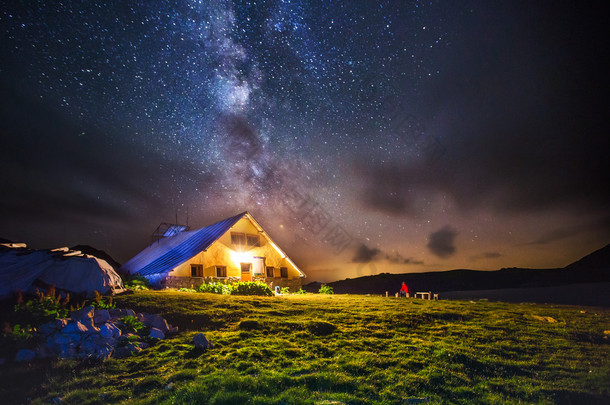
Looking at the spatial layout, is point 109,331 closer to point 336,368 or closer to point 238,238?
point 336,368

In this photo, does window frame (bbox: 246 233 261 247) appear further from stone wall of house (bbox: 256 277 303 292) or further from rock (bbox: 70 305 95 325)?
rock (bbox: 70 305 95 325)

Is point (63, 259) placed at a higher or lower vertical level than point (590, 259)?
higher

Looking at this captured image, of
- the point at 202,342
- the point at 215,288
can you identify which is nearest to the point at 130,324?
the point at 202,342

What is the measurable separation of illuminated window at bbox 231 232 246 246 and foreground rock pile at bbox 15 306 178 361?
19990 mm

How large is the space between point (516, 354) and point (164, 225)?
4914cm

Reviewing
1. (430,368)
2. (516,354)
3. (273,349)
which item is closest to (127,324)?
(273,349)

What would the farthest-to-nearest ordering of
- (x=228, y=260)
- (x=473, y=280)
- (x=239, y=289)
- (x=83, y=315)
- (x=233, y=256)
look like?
(x=473, y=280) < (x=233, y=256) < (x=228, y=260) < (x=239, y=289) < (x=83, y=315)

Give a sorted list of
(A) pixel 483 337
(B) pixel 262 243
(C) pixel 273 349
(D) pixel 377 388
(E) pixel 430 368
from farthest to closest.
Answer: (B) pixel 262 243 → (A) pixel 483 337 → (C) pixel 273 349 → (E) pixel 430 368 → (D) pixel 377 388

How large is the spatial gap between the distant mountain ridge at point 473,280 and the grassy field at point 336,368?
1834 inches

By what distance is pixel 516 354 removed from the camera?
31.7 ft

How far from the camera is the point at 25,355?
8.58 metres

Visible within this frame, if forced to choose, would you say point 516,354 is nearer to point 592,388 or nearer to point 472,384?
point 592,388

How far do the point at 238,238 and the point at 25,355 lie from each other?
23.2 m

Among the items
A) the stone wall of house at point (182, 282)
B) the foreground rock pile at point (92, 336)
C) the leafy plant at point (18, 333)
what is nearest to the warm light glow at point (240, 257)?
the stone wall of house at point (182, 282)
